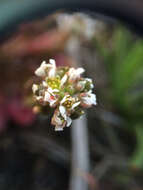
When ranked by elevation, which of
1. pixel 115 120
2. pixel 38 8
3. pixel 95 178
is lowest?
pixel 95 178

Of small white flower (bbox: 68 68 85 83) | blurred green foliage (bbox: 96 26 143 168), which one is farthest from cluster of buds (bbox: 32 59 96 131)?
blurred green foliage (bbox: 96 26 143 168)

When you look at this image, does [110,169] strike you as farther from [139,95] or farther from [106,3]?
[106,3]

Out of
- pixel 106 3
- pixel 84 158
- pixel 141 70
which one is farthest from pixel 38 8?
pixel 141 70

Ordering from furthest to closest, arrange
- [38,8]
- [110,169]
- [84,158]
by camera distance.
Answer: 1. [110,169]
2. [84,158]
3. [38,8]

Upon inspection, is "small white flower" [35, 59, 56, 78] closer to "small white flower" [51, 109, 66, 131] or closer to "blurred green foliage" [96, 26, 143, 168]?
"small white flower" [51, 109, 66, 131]

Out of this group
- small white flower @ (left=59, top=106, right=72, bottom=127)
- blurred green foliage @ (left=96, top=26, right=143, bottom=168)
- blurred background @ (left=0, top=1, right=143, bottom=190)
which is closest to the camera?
small white flower @ (left=59, top=106, right=72, bottom=127)

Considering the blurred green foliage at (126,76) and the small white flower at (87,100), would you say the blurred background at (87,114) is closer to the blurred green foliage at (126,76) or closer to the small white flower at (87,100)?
the blurred green foliage at (126,76)

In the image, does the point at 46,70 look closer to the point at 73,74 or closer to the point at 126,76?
the point at 73,74

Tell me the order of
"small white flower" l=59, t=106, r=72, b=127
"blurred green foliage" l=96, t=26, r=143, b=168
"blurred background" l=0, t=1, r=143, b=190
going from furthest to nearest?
"blurred green foliage" l=96, t=26, r=143, b=168
"blurred background" l=0, t=1, r=143, b=190
"small white flower" l=59, t=106, r=72, b=127
